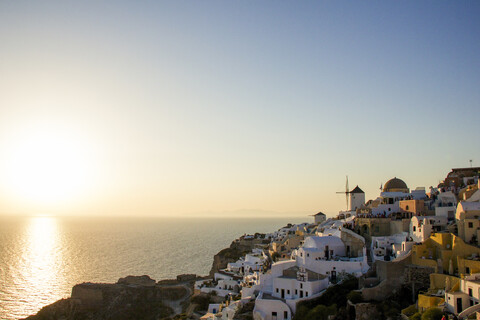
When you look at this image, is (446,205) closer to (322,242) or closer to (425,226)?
(425,226)

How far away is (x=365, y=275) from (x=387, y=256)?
3.15 meters

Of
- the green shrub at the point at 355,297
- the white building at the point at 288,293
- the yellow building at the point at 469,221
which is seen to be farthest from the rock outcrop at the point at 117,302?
the yellow building at the point at 469,221

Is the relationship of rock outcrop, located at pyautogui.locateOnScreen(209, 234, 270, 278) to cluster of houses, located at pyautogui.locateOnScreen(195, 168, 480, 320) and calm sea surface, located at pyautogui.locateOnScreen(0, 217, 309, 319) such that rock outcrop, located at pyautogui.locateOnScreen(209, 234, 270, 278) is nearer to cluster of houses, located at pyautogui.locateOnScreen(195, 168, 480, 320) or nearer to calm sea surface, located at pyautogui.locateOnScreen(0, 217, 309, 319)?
cluster of houses, located at pyautogui.locateOnScreen(195, 168, 480, 320)

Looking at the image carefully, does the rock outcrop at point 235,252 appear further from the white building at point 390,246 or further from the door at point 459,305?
the door at point 459,305

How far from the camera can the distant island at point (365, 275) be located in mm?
26000

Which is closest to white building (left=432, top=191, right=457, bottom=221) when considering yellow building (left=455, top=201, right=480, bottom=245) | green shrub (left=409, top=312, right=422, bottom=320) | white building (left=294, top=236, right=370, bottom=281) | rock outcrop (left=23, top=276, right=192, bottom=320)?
yellow building (left=455, top=201, right=480, bottom=245)

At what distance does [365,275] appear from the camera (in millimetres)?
31000

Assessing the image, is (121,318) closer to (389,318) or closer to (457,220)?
(389,318)

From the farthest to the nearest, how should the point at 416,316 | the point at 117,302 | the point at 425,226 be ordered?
the point at 117,302, the point at 425,226, the point at 416,316

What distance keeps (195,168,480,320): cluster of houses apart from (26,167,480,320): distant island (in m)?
0.07

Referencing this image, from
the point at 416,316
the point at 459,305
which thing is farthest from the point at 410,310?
the point at 459,305

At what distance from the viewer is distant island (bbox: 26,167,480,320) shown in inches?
1024

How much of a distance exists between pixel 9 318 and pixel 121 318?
13.3m

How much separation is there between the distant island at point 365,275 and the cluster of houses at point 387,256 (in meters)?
0.07
